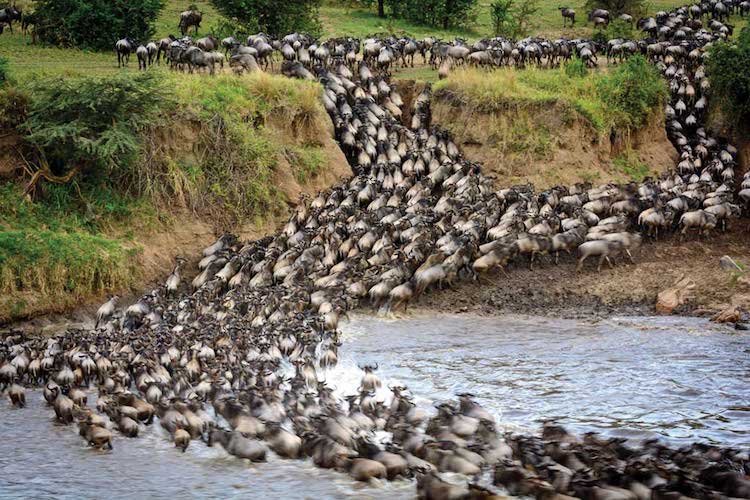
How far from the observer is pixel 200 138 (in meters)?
20.3

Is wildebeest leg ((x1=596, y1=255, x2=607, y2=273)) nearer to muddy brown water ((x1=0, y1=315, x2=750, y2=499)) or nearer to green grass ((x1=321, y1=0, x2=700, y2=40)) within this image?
muddy brown water ((x1=0, y1=315, x2=750, y2=499))

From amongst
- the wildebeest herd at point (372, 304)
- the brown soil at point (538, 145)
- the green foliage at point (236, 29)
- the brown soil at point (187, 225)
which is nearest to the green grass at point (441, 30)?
the green foliage at point (236, 29)

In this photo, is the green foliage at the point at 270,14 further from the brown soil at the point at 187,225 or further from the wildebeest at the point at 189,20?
the brown soil at the point at 187,225

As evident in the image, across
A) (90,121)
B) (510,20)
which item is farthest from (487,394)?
(510,20)

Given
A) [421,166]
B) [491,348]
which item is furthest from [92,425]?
[421,166]

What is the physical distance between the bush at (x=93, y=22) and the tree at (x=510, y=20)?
11531 mm

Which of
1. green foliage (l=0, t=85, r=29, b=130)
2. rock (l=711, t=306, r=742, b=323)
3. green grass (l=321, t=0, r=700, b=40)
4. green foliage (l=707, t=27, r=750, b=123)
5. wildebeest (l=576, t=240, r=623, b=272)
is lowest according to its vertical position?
rock (l=711, t=306, r=742, b=323)

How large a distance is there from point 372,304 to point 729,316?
564 centimetres

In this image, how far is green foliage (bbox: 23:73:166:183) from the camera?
18.3 metres

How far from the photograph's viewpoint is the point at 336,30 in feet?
109

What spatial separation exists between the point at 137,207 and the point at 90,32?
11.7 m

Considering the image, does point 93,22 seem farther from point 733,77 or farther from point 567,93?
point 733,77

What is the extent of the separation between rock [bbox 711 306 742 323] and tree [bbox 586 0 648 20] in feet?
70.9

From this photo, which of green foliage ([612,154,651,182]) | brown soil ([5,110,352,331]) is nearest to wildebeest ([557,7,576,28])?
green foliage ([612,154,651,182])
